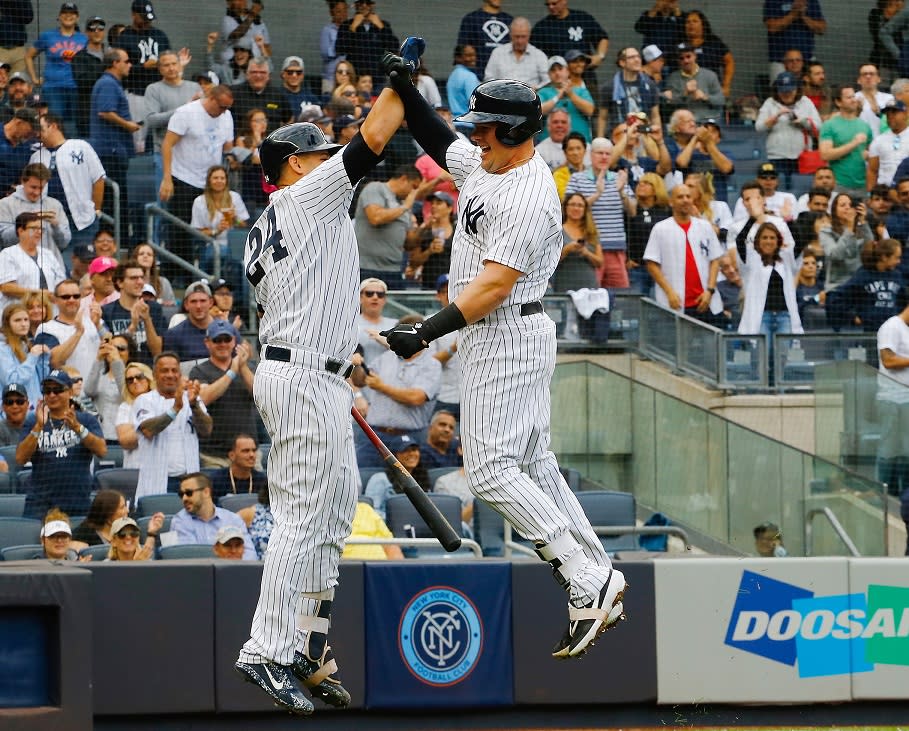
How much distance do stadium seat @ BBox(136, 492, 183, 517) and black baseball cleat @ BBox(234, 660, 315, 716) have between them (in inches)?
136

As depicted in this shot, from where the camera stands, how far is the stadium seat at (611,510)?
8844mm

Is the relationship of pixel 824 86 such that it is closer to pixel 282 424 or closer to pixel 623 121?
pixel 623 121

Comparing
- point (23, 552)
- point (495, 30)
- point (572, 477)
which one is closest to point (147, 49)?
point (495, 30)

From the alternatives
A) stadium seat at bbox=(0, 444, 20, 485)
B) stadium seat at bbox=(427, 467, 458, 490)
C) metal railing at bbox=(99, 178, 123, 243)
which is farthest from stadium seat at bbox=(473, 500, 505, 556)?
metal railing at bbox=(99, 178, 123, 243)

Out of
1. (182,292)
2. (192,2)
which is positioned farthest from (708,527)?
(192,2)

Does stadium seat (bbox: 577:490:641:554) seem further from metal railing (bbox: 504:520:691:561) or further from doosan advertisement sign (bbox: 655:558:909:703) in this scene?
doosan advertisement sign (bbox: 655:558:909:703)

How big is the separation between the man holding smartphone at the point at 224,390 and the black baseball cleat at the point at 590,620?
4.37 m

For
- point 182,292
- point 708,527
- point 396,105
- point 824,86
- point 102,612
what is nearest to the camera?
point 396,105

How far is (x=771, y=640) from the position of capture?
7027mm

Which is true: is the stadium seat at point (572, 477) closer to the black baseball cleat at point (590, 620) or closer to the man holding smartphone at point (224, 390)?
the man holding smartphone at point (224, 390)

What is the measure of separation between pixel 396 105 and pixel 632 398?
200 inches

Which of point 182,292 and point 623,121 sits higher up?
point 623,121

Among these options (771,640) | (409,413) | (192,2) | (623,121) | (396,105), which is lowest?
(771,640)

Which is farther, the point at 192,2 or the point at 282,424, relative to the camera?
the point at 192,2
